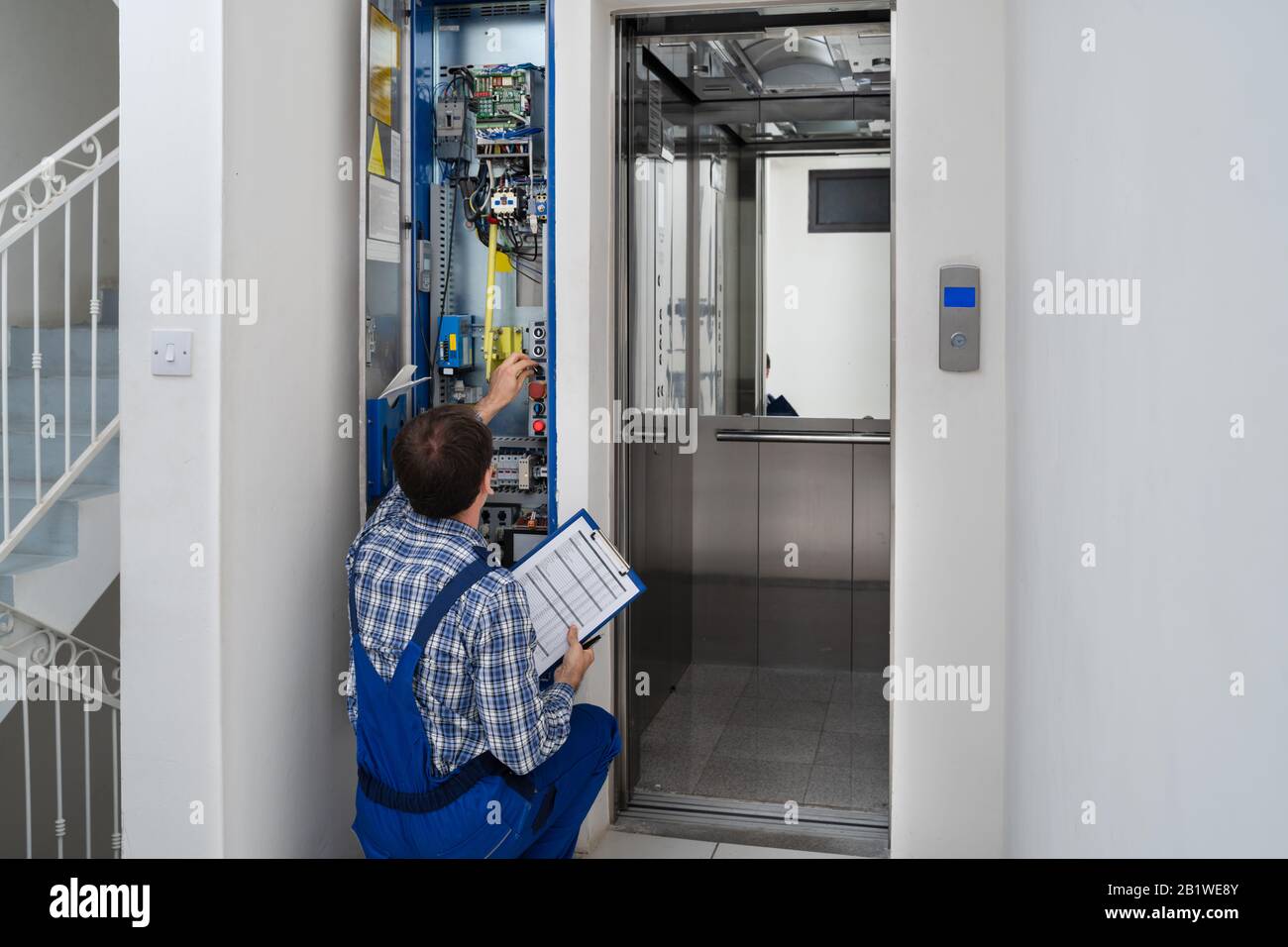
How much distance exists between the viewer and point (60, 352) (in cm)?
461

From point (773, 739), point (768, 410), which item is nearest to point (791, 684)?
point (773, 739)

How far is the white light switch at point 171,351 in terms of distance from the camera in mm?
2602

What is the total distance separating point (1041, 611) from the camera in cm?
247

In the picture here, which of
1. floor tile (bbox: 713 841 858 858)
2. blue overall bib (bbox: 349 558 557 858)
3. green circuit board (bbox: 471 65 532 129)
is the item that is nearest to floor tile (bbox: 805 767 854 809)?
floor tile (bbox: 713 841 858 858)

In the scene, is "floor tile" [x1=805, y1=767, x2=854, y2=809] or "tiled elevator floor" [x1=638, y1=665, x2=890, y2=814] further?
"tiled elevator floor" [x1=638, y1=665, x2=890, y2=814]

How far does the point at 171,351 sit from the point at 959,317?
6.56 feet

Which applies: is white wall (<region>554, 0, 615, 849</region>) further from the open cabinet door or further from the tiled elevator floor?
the tiled elevator floor

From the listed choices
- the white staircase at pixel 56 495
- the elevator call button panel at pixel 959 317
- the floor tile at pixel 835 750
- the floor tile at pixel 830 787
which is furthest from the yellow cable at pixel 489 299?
the floor tile at pixel 835 750

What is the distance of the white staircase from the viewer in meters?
3.28

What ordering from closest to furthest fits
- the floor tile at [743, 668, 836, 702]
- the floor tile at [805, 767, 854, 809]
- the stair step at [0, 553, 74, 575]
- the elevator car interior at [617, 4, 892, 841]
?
the stair step at [0, 553, 74, 575], the floor tile at [805, 767, 854, 809], the elevator car interior at [617, 4, 892, 841], the floor tile at [743, 668, 836, 702]

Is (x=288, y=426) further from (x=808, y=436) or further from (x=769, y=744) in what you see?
(x=808, y=436)

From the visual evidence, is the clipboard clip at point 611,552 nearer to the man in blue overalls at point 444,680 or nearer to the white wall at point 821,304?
the man in blue overalls at point 444,680

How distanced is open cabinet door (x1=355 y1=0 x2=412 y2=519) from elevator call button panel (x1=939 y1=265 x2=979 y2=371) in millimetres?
1553
